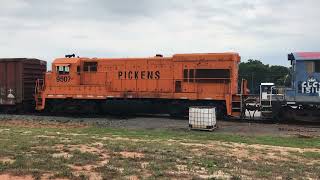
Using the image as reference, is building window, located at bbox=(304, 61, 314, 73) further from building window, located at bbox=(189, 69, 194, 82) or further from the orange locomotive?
building window, located at bbox=(189, 69, 194, 82)

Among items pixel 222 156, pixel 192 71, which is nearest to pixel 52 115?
pixel 192 71

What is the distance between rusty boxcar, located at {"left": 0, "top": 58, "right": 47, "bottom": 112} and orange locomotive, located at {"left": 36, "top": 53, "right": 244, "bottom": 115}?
834 mm

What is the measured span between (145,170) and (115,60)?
1938 cm

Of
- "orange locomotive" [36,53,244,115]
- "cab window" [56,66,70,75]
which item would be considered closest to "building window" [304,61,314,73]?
"orange locomotive" [36,53,244,115]

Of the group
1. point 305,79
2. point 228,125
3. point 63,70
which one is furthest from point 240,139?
point 63,70

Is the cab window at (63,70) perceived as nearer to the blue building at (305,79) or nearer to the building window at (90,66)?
the building window at (90,66)

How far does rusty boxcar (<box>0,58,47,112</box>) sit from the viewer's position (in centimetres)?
3025

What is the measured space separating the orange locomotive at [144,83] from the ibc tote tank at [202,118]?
194 inches

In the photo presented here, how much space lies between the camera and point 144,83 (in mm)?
28156

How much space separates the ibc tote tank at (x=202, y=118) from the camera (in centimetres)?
2067

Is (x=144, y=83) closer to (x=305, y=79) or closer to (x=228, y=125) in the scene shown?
(x=228, y=125)

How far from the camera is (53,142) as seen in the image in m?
14.1

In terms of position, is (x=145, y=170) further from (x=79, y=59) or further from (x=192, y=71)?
(x=79, y=59)

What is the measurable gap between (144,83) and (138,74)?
0.66 meters
